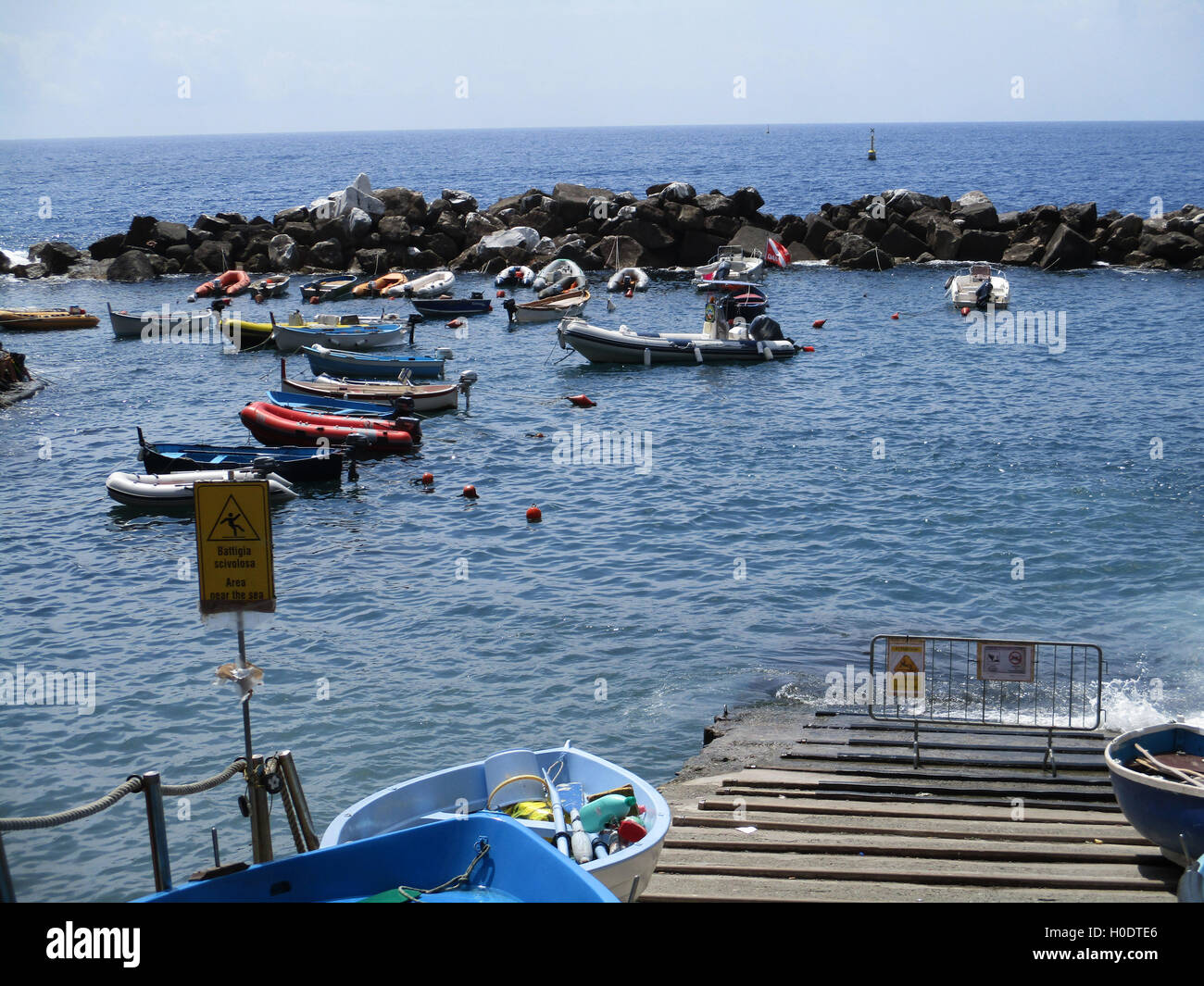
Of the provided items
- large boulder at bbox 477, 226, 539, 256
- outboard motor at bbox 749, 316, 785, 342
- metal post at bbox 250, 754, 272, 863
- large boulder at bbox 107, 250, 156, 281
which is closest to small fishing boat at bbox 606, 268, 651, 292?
large boulder at bbox 477, 226, 539, 256

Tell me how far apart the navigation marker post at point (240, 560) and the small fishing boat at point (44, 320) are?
4428 centimetres

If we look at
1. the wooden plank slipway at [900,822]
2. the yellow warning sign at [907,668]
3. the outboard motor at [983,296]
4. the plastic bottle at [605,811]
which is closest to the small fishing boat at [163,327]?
the outboard motor at [983,296]

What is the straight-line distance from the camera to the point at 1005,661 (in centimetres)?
1229

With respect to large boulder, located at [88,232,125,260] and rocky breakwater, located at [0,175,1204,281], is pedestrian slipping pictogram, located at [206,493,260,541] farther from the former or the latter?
large boulder, located at [88,232,125,260]

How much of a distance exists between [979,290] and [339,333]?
27305 millimetres

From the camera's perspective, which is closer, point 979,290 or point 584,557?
point 584,557

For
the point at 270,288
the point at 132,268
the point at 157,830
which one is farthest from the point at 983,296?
the point at 157,830

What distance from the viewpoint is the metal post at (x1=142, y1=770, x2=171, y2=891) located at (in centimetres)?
720

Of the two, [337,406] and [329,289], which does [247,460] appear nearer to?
[337,406]

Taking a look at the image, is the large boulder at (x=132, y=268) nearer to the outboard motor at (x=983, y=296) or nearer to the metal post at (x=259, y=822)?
the outboard motor at (x=983, y=296)

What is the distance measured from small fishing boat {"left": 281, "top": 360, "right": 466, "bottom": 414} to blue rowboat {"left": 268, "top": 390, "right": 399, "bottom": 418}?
0.26 m

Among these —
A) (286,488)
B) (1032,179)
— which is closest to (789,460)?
(286,488)

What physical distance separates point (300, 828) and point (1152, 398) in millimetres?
32157
